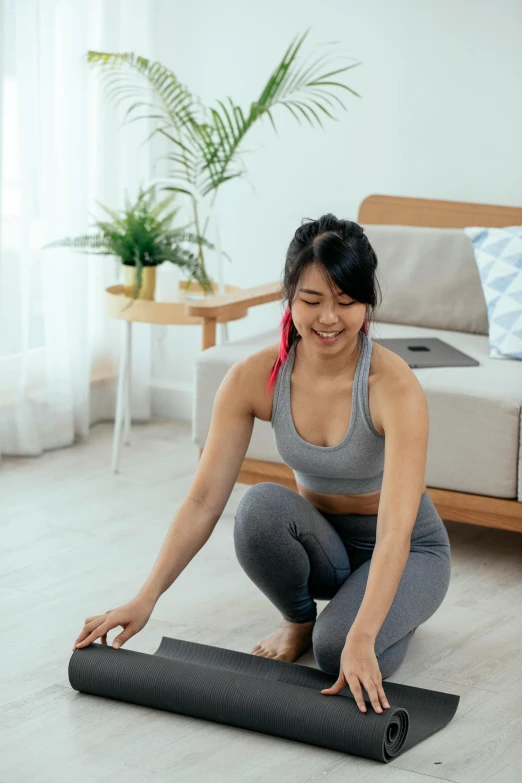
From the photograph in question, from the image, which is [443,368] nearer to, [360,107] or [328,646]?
[328,646]

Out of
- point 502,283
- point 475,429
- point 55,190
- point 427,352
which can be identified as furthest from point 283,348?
point 55,190

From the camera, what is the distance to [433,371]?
2.88 meters

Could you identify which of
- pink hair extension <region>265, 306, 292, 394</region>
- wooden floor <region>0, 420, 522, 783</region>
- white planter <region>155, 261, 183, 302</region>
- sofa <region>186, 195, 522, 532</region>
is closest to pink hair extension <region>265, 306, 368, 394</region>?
pink hair extension <region>265, 306, 292, 394</region>

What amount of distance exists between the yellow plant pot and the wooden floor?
1.73 ft

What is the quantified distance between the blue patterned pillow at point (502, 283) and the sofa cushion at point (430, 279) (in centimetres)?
8

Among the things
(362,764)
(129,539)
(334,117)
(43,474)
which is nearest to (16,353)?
(43,474)

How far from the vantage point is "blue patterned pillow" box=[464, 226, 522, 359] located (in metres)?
3.06

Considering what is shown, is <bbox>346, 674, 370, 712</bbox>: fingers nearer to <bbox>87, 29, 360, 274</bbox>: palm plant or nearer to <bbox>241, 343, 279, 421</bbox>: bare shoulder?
<bbox>241, 343, 279, 421</bbox>: bare shoulder

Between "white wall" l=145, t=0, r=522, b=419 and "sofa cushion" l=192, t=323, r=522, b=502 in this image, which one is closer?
"sofa cushion" l=192, t=323, r=522, b=502

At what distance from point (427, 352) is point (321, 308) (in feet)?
3.79

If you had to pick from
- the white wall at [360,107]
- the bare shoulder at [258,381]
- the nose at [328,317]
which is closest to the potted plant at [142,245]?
the white wall at [360,107]

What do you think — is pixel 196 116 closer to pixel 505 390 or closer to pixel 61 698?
Answer: pixel 505 390

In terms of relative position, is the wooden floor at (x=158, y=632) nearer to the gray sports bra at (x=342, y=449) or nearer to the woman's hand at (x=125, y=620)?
the woman's hand at (x=125, y=620)

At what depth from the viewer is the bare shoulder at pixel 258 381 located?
2127 mm
